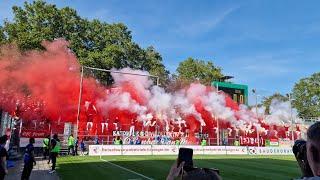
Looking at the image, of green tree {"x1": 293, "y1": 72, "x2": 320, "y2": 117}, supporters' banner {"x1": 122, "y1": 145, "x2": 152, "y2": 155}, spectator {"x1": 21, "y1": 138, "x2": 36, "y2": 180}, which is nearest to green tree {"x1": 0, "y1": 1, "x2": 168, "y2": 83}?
supporters' banner {"x1": 122, "y1": 145, "x2": 152, "y2": 155}

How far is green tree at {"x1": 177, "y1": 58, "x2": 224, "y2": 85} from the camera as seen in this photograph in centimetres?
7175

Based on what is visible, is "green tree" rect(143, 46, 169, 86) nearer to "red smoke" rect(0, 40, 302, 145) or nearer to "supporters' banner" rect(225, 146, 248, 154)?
"red smoke" rect(0, 40, 302, 145)

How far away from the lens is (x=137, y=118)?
47.7m

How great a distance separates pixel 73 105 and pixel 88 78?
3.96m

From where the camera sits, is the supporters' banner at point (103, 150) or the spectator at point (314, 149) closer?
the spectator at point (314, 149)

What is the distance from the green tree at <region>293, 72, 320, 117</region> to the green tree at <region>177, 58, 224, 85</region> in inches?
1144

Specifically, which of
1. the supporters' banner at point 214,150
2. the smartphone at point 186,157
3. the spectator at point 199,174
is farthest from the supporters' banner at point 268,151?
the spectator at point 199,174

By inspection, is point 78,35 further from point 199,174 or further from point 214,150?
point 199,174

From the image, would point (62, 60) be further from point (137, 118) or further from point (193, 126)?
point (193, 126)

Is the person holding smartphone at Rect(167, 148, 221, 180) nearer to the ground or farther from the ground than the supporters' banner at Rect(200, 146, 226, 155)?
farther from the ground

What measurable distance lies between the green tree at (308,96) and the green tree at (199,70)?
29045mm

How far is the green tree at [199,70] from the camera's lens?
71.8 metres

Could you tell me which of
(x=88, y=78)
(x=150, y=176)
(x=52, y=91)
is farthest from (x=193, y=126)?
(x=150, y=176)

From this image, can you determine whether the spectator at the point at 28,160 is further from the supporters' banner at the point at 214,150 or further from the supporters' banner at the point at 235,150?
the supporters' banner at the point at 235,150
